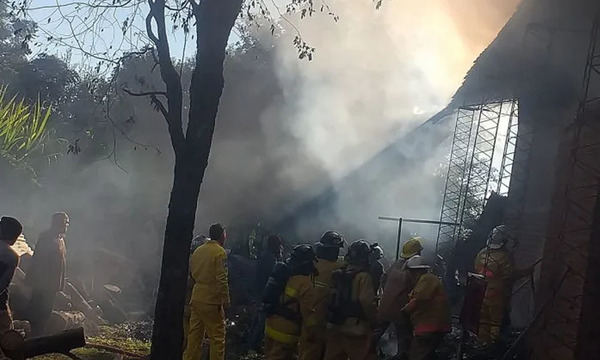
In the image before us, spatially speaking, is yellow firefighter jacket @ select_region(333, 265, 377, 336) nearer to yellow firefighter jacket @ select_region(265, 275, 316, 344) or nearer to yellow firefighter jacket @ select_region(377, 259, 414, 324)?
yellow firefighter jacket @ select_region(265, 275, 316, 344)

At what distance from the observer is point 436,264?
986cm

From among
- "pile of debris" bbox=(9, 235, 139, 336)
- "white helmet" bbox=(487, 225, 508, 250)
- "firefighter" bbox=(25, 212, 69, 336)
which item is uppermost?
"white helmet" bbox=(487, 225, 508, 250)

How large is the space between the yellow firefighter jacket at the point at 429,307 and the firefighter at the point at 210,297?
2099mm

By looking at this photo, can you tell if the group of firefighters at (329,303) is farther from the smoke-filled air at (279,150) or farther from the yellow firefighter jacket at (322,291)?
the smoke-filled air at (279,150)

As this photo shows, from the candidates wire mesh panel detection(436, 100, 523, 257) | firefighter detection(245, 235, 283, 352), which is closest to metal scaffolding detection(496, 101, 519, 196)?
wire mesh panel detection(436, 100, 523, 257)

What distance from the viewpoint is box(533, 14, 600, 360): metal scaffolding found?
7.11m

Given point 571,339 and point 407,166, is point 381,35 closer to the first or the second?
point 407,166

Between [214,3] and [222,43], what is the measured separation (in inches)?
11.5

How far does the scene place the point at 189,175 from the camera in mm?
5062

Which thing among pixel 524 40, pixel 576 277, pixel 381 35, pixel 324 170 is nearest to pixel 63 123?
pixel 324 170

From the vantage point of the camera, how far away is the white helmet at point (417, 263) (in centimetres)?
738

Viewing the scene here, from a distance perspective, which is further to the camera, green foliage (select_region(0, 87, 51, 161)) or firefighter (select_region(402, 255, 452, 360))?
green foliage (select_region(0, 87, 51, 161))

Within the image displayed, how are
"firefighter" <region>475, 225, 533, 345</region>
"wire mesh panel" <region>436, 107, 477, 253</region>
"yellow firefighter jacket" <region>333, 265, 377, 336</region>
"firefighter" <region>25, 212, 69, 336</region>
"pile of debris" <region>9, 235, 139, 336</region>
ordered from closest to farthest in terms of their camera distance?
"yellow firefighter jacket" <region>333, 265, 377, 336</region> < "firefighter" <region>25, 212, 69, 336</region> < "pile of debris" <region>9, 235, 139, 336</region> < "firefighter" <region>475, 225, 533, 345</region> < "wire mesh panel" <region>436, 107, 477, 253</region>

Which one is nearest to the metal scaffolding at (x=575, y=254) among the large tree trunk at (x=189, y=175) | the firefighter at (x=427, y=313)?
the firefighter at (x=427, y=313)
